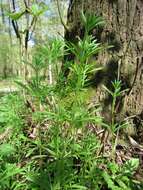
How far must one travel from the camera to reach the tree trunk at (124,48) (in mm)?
2303

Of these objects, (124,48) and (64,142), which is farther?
(124,48)

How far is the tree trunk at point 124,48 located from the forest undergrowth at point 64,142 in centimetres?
36

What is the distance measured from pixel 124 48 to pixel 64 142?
0.95m

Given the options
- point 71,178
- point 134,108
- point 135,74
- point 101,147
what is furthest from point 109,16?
point 71,178

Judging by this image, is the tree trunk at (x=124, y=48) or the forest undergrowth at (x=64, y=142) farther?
the tree trunk at (x=124, y=48)

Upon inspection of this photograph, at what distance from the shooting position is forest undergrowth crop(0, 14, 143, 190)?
1.62 m

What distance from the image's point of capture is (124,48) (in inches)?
92.1

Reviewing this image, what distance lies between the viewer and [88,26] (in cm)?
158

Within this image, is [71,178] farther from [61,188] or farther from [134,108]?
[134,108]

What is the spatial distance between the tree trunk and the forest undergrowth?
14.2 inches

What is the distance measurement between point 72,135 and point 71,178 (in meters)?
0.25

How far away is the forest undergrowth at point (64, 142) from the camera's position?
1.62 metres

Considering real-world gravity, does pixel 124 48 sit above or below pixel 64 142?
above

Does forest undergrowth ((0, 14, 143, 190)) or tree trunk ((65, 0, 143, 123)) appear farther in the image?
tree trunk ((65, 0, 143, 123))
